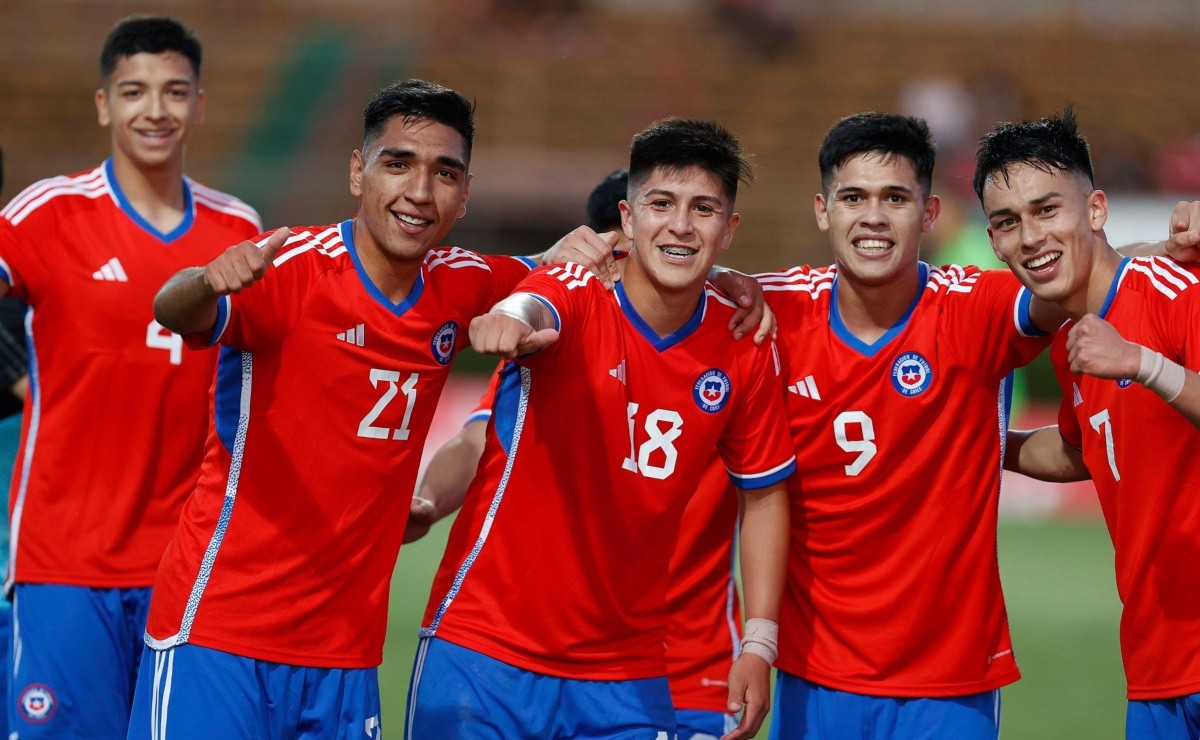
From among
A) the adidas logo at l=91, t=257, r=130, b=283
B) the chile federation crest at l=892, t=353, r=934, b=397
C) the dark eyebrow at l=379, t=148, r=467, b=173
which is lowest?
the chile federation crest at l=892, t=353, r=934, b=397

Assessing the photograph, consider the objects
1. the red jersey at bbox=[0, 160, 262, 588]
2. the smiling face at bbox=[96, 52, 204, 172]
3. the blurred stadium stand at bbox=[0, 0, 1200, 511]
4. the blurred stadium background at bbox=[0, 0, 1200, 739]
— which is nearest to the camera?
the red jersey at bbox=[0, 160, 262, 588]

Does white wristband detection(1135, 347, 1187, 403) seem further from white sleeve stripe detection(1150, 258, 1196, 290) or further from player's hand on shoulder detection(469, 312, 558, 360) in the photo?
player's hand on shoulder detection(469, 312, 558, 360)

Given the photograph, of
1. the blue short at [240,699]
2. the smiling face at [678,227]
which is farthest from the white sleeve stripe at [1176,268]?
the blue short at [240,699]

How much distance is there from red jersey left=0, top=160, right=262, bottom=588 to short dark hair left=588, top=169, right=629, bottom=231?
5.28 feet

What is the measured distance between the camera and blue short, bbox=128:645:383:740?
4.66 meters

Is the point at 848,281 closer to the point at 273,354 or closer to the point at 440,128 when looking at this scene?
the point at 440,128

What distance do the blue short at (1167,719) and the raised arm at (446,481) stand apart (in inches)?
91.2

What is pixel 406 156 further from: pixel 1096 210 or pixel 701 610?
pixel 1096 210

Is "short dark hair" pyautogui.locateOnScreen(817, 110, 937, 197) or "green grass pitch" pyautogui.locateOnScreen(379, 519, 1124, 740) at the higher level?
"short dark hair" pyautogui.locateOnScreen(817, 110, 937, 197)

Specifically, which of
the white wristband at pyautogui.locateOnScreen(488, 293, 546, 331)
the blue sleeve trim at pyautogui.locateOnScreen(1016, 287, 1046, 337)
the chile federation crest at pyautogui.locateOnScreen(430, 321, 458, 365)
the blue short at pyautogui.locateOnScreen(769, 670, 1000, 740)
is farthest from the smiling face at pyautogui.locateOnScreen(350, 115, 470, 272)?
the blue short at pyautogui.locateOnScreen(769, 670, 1000, 740)

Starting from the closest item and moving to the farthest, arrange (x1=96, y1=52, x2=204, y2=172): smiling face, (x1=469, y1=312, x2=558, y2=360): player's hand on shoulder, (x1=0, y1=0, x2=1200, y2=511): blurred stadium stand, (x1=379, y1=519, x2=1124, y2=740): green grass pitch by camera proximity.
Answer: (x1=469, y1=312, x2=558, y2=360): player's hand on shoulder → (x1=96, y1=52, x2=204, y2=172): smiling face → (x1=379, y1=519, x2=1124, y2=740): green grass pitch → (x1=0, y1=0, x2=1200, y2=511): blurred stadium stand

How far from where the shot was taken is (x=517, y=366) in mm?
5094

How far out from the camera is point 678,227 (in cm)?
493

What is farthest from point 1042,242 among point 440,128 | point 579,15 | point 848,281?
point 579,15
